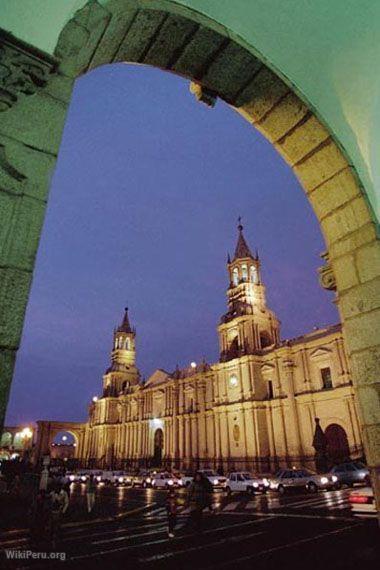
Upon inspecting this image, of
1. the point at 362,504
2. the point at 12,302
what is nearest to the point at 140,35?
the point at 12,302

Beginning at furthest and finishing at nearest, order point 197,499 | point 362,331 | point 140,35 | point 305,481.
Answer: point 305,481
point 197,499
point 362,331
point 140,35

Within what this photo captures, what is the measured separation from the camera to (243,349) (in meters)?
41.9

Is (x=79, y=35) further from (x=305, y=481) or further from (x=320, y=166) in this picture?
(x=305, y=481)

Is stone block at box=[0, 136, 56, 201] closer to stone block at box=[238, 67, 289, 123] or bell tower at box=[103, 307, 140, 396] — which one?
stone block at box=[238, 67, 289, 123]

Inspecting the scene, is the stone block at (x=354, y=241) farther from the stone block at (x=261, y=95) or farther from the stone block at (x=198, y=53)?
the stone block at (x=198, y=53)

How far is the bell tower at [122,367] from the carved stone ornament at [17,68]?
6702 cm

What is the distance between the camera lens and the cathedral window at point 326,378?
115 ft

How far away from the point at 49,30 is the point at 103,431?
70526 millimetres

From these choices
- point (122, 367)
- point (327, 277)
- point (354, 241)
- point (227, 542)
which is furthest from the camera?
point (122, 367)

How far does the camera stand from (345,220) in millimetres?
4090

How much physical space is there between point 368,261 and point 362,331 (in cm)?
74

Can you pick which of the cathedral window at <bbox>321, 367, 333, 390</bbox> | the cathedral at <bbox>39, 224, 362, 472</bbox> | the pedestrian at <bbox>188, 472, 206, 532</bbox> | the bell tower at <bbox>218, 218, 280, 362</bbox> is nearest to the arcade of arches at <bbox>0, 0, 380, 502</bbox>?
the pedestrian at <bbox>188, 472, 206, 532</bbox>

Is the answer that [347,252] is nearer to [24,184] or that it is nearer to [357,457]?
[24,184]

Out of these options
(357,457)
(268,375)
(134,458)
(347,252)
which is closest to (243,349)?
(268,375)
